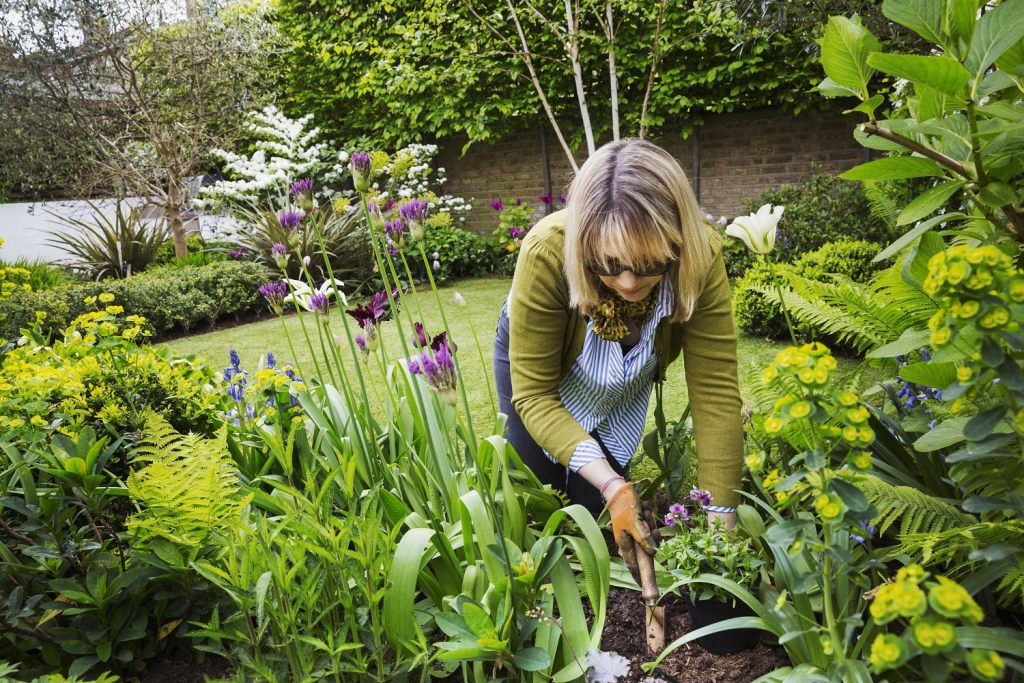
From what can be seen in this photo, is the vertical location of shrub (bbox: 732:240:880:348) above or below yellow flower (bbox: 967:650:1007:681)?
below

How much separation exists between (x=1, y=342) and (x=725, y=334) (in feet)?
9.22

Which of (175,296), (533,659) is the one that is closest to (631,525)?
(533,659)

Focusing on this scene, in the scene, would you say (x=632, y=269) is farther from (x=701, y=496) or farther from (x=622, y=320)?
(x=701, y=496)

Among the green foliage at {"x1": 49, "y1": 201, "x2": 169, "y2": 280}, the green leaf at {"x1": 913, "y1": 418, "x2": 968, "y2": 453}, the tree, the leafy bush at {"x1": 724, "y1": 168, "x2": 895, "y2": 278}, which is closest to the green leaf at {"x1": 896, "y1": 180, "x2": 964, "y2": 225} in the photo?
the green leaf at {"x1": 913, "y1": 418, "x2": 968, "y2": 453}

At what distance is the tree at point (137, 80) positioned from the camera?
910cm

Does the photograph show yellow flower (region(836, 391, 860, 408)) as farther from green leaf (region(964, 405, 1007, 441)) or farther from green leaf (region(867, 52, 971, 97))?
green leaf (region(867, 52, 971, 97))

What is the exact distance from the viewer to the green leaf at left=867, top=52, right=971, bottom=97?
2.94 ft

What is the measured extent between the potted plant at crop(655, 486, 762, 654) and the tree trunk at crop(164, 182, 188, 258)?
384 inches

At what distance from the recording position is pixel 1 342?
110 inches

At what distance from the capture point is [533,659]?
138cm

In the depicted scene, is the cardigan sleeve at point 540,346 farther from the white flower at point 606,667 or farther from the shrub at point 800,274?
the shrub at point 800,274

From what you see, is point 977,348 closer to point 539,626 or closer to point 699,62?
point 539,626

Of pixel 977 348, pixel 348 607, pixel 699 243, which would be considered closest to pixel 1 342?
pixel 348 607

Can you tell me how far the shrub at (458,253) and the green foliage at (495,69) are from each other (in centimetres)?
156
